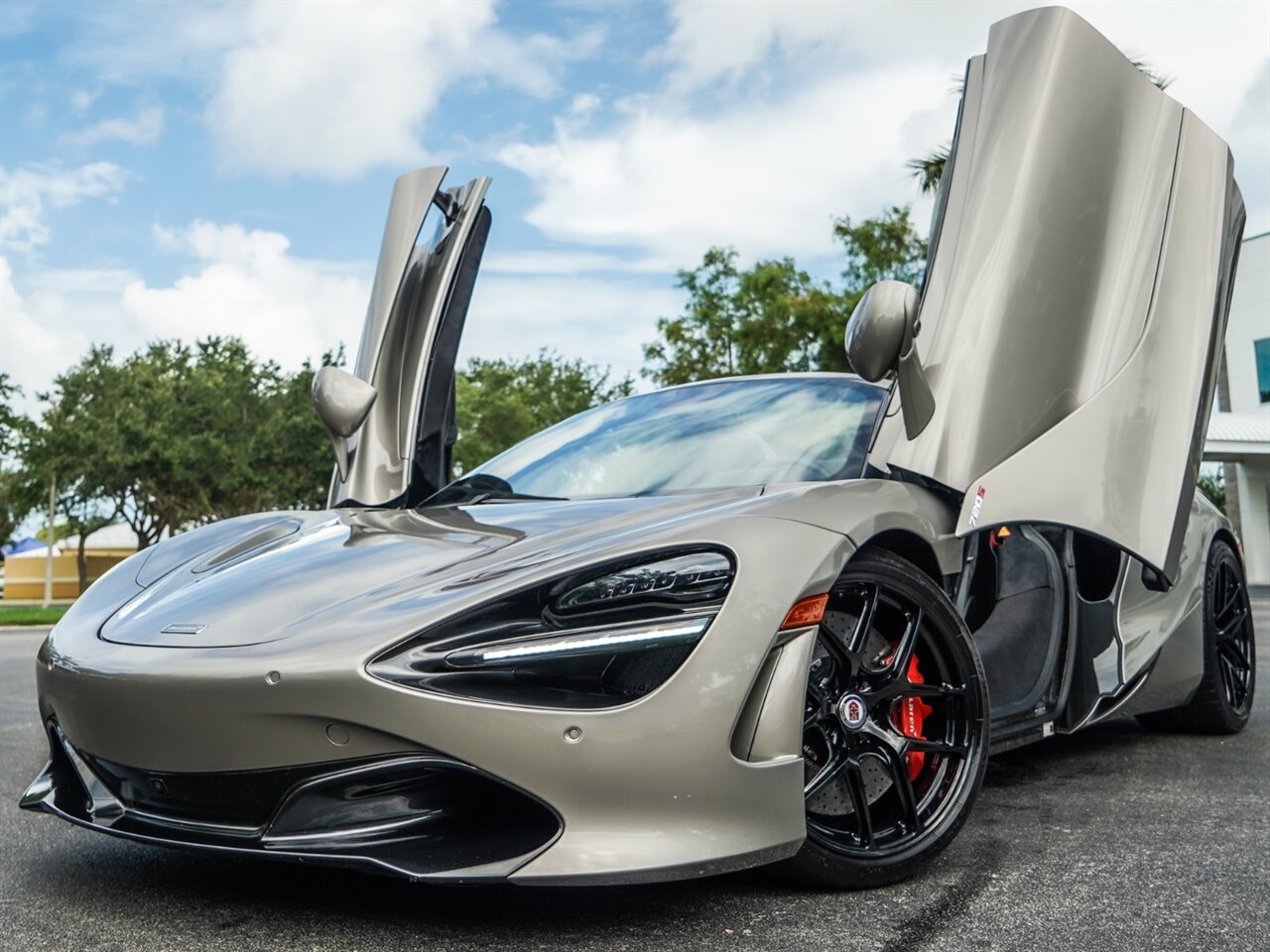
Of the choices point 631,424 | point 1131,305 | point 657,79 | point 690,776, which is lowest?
point 690,776

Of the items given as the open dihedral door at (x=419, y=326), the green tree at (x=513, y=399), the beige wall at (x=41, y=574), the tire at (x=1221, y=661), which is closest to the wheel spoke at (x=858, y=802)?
the open dihedral door at (x=419, y=326)

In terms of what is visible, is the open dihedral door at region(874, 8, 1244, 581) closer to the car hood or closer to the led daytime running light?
the car hood

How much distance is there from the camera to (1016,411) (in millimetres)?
3160

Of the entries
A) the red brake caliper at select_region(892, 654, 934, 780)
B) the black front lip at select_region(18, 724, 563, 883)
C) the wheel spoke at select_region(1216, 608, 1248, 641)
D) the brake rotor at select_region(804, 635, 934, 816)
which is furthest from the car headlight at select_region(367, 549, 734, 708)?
the wheel spoke at select_region(1216, 608, 1248, 641)

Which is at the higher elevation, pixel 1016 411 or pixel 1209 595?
pixel 1016 411

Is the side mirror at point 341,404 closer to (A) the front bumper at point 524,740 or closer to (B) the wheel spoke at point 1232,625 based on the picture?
(A) the front bumper at point 524,740

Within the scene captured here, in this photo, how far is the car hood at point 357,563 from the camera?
7.75ft

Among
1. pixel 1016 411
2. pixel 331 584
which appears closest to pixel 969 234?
pixel 1016 411

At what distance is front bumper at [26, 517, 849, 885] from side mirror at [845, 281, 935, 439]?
2.63 feet

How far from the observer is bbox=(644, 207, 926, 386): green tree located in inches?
961

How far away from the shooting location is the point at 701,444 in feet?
11.3

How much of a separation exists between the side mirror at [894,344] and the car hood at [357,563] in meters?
0.49

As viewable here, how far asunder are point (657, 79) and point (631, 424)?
21.6 ft

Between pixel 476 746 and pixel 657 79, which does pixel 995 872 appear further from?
pixel 657 79
